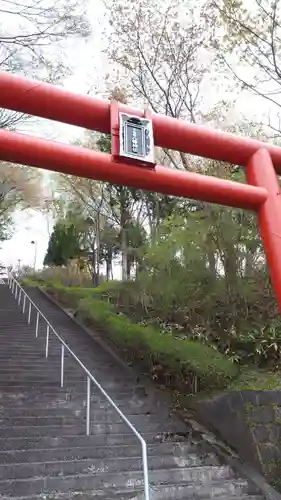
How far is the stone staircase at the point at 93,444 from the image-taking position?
486 centimetres

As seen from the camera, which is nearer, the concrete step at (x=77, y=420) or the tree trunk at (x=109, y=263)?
the concrete step at (x=77, y=420)

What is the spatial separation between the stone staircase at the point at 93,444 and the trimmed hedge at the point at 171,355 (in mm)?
410

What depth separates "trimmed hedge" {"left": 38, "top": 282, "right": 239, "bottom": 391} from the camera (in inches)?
269

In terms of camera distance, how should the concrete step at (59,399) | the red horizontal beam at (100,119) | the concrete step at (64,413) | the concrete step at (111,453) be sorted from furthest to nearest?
1. the concrete step at (59,399)
2. the concrete step at (64,413)
3. the concrete step at (111,453)
4. the red horizontal beam at (100,119)

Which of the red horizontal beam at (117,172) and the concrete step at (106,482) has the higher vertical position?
the red horizontal beam at (117,172)

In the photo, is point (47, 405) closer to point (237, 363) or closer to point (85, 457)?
point (85, 457)

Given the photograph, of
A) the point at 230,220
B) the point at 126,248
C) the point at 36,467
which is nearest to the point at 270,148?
the point at 230,220

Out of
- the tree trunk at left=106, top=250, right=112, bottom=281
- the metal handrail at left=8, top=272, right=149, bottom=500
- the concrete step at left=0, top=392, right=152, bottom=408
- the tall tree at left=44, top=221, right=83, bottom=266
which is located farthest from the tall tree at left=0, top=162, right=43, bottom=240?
the concrete step at left=0, top=392, right=152, bottom=408

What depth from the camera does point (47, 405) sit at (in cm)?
670

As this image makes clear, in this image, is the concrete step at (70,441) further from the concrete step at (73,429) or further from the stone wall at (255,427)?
the stone wall at (255,427)

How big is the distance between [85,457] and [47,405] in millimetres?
1492

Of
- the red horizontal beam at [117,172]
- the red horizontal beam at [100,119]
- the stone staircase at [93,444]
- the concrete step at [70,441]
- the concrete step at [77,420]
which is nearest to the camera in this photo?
the red horizontal beam at [117,172]

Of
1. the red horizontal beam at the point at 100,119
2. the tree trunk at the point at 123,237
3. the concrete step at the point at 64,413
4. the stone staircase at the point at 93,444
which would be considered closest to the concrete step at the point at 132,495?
the stone staircase at the point at 93,444

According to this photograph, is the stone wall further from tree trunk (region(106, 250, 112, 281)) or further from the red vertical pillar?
tree trunk (region(106, 250, 112, 281))
